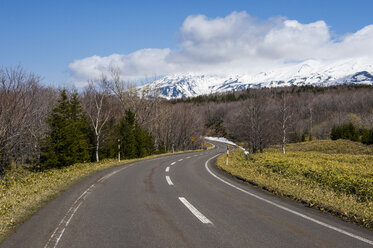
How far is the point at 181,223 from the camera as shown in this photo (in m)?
6.21

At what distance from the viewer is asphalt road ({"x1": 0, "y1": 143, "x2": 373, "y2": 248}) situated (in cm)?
512

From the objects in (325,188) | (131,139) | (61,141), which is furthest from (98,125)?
(325,188)

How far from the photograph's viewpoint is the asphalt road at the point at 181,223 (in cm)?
512

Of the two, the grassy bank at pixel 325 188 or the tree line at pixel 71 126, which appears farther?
the tree line at pixel 71 126

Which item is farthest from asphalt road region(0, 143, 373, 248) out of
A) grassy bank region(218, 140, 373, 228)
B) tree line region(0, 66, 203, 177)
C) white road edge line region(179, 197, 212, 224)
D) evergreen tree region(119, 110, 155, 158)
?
evergreen tree region(119, 110, 155, 158)

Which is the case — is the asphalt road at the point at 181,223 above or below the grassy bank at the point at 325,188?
above

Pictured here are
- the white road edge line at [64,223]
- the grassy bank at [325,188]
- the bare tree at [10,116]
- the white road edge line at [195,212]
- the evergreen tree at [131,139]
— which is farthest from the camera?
the evergreen tree at [131,139]

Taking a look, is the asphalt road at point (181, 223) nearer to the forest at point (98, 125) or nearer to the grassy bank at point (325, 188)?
the grassy bank at point (325, 188)

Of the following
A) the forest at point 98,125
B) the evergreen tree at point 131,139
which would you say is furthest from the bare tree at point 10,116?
the evergreen tree at point 131,139

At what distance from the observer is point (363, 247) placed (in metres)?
4.89

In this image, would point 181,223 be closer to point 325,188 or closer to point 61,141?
point 325,188

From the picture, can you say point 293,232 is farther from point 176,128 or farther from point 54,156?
point 176,128

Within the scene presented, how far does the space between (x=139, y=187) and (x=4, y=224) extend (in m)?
5.49

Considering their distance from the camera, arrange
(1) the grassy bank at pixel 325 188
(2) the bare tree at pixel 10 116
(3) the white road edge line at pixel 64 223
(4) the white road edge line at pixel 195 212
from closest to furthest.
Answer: (3) the white road edge line at pixel 64 223, (4) the white road edge line at pixel 195 212, (1) the grassy bank at pixel 325 188, (2) the bare tree at pixel 10 116
